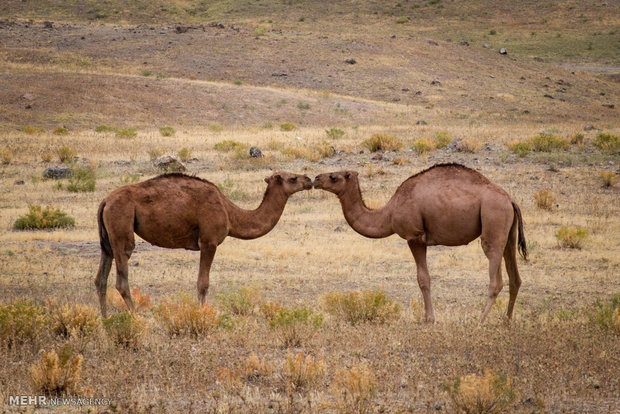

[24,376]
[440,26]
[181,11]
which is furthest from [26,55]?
[24,376]

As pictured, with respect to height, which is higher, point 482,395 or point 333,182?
point 333,182

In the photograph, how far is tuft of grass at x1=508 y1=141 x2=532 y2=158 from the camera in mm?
28297

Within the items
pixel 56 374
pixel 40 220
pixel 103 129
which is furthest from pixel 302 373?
pixel 103 129

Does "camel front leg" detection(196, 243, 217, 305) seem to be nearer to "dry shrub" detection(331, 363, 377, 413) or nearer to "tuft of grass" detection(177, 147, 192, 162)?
"dry shrub" detection(331, 363, 377, 413)

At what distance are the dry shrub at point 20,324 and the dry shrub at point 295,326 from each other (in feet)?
8.97

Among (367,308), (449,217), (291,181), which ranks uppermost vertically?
(291,181)

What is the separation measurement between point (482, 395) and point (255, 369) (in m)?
2.45

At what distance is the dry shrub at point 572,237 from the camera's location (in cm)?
1722

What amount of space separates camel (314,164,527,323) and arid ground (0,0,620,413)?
0.71m

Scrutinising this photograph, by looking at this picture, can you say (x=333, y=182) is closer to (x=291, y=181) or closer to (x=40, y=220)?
(x=291, y=181)

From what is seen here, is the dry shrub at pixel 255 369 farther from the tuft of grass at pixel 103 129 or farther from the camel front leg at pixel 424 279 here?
the tuft of grass at pixel 103 129

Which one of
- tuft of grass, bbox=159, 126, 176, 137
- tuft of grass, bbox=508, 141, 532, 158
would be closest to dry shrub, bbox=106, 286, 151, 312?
tuft of grass, bbox=508, 141, 532, 158

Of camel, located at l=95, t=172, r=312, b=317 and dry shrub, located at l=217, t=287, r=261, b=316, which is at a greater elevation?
camel, located at l=95, t=172, r=312, b=317

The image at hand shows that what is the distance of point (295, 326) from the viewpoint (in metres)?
9.70
